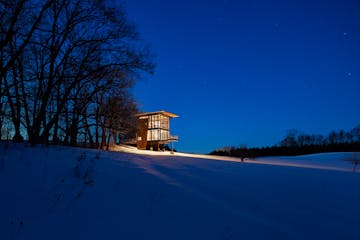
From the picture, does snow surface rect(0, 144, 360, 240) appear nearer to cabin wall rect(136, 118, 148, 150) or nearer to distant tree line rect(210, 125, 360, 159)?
distant tree line rect(210, 125, 360, 159)

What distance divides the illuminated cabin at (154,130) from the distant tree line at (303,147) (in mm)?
10801

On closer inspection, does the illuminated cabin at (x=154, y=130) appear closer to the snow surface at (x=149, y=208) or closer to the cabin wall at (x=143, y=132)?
the cabin wall at (x=143, y=132)

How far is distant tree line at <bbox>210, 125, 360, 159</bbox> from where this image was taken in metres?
31.3

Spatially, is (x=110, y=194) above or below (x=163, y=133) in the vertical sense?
below

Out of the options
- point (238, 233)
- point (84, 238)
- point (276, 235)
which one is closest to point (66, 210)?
point (84, 238)

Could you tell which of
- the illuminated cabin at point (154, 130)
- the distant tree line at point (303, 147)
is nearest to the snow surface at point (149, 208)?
the distant tree line at point (303, 147)

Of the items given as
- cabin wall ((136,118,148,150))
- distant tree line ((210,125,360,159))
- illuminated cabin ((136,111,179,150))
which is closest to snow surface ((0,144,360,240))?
distant tree line ((210,125,360,159))

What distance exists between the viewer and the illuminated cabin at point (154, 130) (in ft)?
109

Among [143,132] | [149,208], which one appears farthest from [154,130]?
[149,208]

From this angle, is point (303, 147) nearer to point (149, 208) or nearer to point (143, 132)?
point (143, 132)

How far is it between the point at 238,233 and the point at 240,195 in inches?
66.6

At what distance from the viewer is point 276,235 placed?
2977 mm

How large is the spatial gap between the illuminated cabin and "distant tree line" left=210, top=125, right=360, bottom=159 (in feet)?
35.4

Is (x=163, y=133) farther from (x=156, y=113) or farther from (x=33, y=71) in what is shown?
(x=33, y=71)
